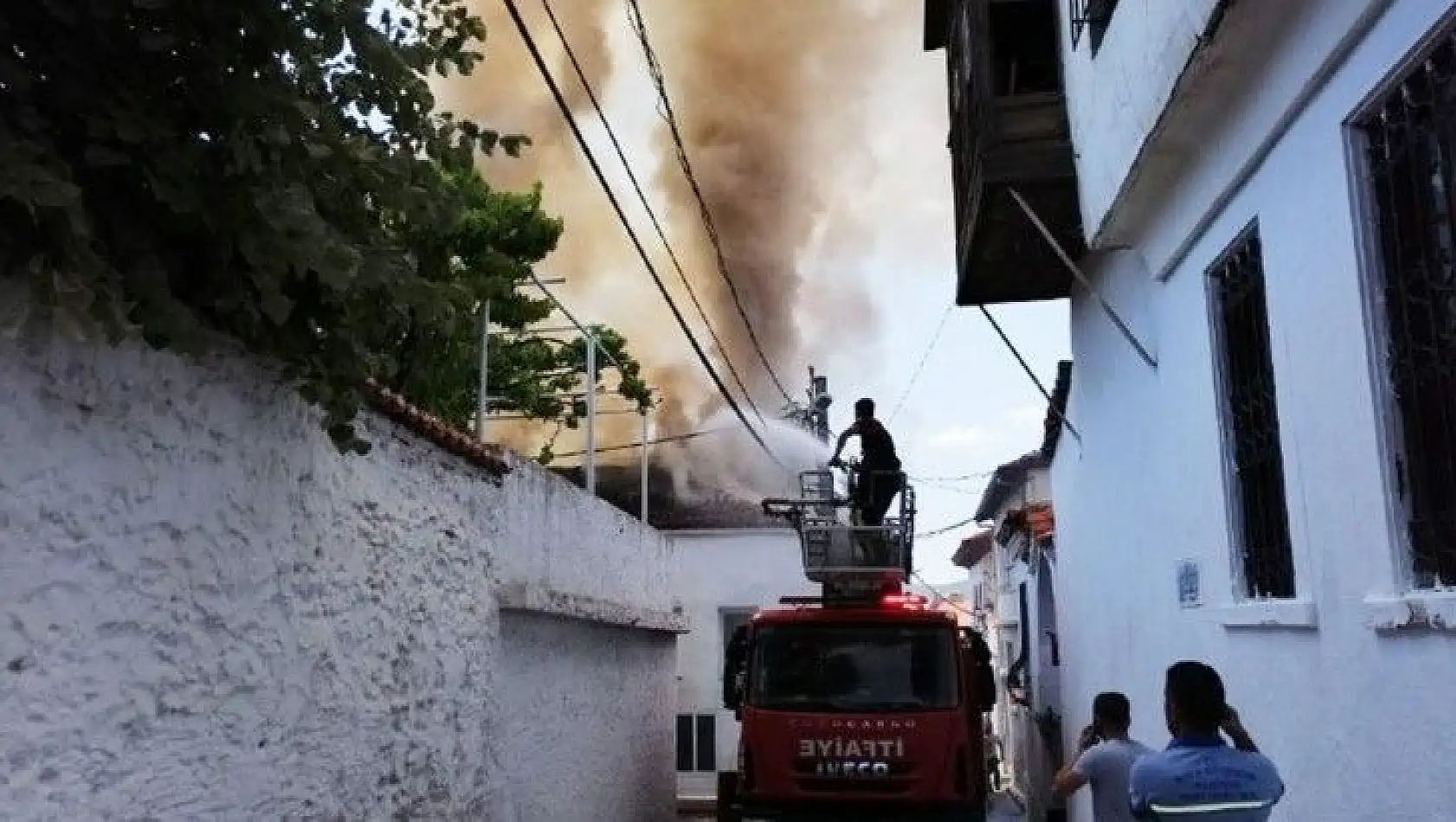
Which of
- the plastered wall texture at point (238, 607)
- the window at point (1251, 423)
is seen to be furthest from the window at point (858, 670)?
the window at point (1251, 423)

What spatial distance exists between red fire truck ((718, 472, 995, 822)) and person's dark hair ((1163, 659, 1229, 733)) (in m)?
6.50

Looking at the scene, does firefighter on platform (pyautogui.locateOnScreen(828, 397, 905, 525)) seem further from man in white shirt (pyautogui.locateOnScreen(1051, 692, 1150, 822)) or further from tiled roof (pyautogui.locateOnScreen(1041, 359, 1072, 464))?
man in white shirt (pyautogui.locateOnScreen(1051, 692, 1150, 822))

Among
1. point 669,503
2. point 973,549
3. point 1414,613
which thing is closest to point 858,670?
point 1414,613

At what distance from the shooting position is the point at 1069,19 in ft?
24.4

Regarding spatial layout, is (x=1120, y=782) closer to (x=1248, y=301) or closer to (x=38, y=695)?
(x=1248, y=301)

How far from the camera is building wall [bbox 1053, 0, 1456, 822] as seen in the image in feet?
12.1

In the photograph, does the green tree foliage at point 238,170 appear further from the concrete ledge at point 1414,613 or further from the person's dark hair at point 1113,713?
the concrete ledge at point 1414,613

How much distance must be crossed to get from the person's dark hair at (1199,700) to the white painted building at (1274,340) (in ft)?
2.00

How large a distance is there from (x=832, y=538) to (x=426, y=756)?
4788mm

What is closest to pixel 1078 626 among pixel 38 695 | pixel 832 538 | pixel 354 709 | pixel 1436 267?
pixel 832 538

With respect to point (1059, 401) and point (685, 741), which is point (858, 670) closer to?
point (1059, 401)

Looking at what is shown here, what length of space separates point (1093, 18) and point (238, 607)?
216 inches

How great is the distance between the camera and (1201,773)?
3.42 meters

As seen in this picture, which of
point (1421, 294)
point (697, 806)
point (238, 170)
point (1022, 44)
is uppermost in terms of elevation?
point (1022, 44)
